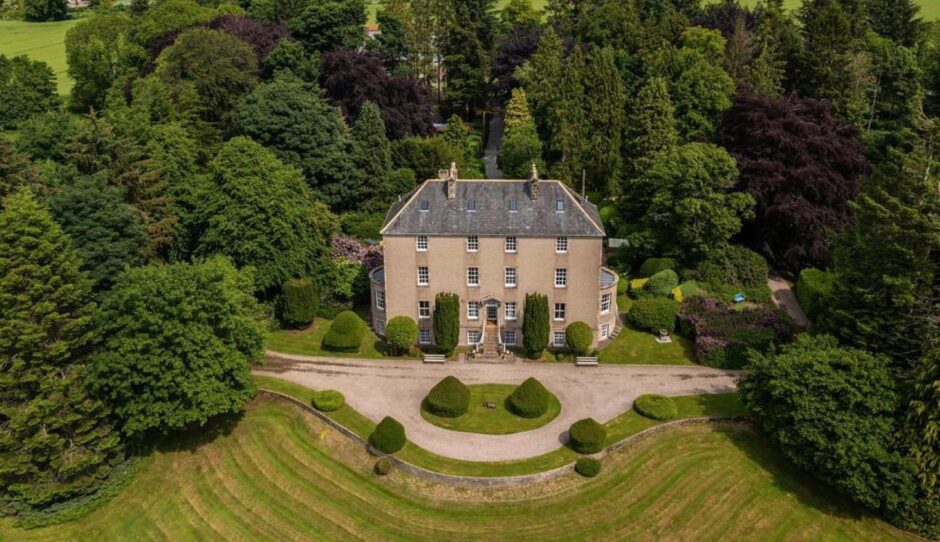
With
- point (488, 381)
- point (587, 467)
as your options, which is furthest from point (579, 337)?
point (587, 467)

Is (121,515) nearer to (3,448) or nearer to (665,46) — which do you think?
(3,448)

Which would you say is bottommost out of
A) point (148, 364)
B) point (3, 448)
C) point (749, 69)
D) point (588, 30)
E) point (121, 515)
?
point (121, 515)

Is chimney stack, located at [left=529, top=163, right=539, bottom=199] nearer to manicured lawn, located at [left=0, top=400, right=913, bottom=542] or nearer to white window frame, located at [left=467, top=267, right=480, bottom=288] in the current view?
white window frame, located at [left=467, top=267, right=480, bottom=288]

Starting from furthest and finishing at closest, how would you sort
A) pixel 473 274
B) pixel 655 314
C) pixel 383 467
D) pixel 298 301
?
1. pixel 298 301
2. pixel 655 314
3. pixel 473 274
4. pixel 383 467

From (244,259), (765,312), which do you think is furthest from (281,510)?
(765,312)

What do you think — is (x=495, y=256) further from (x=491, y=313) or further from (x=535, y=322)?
(x=535, y=322)

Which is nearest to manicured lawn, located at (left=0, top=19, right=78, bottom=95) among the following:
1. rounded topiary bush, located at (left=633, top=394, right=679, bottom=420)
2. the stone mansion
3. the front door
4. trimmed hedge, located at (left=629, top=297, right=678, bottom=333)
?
the stone mansion
